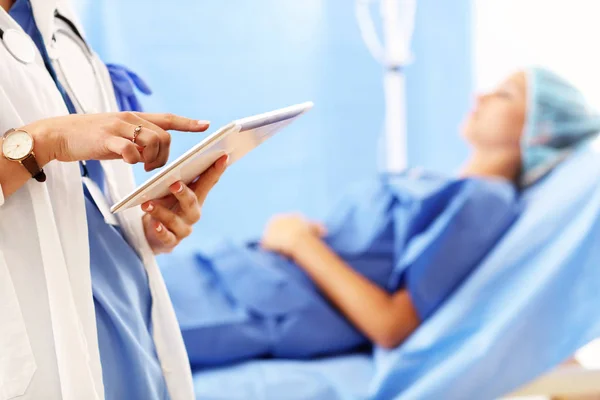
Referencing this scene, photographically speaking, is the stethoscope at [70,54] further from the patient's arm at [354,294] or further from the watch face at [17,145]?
the patient's arm at [354,294]

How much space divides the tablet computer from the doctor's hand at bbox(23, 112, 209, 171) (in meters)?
0.03

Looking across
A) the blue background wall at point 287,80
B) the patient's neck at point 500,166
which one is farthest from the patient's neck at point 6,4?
the patient's neck at point 500,166

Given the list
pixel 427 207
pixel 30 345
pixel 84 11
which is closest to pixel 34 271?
pixel 30 345

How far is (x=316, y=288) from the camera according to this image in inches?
73.7

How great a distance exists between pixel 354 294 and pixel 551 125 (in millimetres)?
789

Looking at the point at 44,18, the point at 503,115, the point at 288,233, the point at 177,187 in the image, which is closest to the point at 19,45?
the point at 44,18

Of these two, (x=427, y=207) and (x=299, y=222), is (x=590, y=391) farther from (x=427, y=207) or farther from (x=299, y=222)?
(x=299, y=222)

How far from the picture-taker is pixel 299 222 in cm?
201

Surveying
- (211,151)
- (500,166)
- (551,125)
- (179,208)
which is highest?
(211,151)

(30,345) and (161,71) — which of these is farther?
(161,71)

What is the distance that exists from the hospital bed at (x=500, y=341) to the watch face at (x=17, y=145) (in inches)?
35.2

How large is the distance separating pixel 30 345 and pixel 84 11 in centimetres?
167

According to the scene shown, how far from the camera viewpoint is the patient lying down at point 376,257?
67.7 inches

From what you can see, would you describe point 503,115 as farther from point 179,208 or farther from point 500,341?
point 179,208
